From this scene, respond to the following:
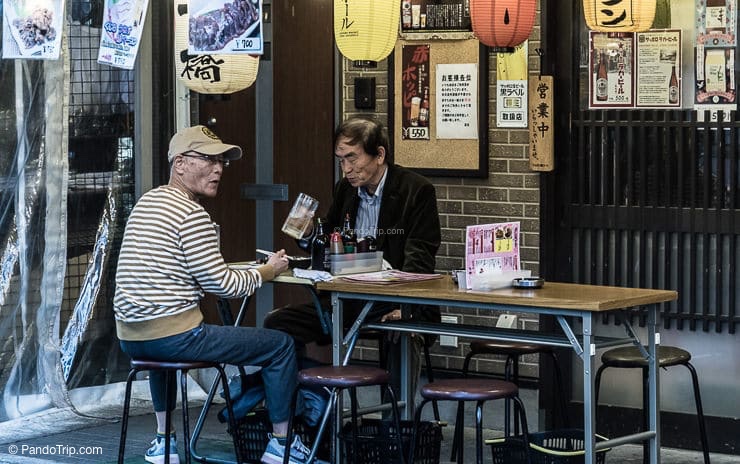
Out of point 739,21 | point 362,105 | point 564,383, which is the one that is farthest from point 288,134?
point 739,21

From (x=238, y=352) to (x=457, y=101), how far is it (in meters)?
2.55

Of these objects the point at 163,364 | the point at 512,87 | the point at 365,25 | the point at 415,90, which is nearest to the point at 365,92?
the point at 415,90

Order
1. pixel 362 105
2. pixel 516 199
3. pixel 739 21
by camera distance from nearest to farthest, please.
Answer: pixel 739 21, pixel 516 199, pixel 362 105

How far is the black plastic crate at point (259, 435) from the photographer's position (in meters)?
7.76

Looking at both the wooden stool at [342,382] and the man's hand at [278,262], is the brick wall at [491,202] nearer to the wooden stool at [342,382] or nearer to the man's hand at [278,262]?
the man's hand at [278,262]

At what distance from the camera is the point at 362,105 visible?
9.31 meters

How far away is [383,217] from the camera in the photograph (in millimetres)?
8219

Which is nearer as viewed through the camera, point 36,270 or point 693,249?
point 693,249

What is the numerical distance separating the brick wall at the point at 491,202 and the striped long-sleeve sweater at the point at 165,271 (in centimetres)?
220

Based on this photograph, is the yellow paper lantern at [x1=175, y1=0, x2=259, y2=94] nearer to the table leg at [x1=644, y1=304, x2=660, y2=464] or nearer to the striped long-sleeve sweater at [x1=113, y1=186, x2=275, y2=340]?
the striped long-sleeve sweater at [x1=113, y1=186, x2=275, y2=340]

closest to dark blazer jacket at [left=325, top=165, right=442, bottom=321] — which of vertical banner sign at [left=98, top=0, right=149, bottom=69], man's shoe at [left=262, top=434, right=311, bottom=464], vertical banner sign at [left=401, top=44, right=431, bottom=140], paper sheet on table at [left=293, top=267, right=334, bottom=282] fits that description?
paper sheet on table at [left=293, top=267, right=334, bottom=282]

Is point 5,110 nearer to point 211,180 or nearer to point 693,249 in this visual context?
point 211,180

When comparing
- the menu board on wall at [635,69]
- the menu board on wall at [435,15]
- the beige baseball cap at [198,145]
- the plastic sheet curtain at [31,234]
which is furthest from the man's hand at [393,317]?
the plastic sheet curtain at [31,234]

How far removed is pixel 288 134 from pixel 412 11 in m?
1.44
